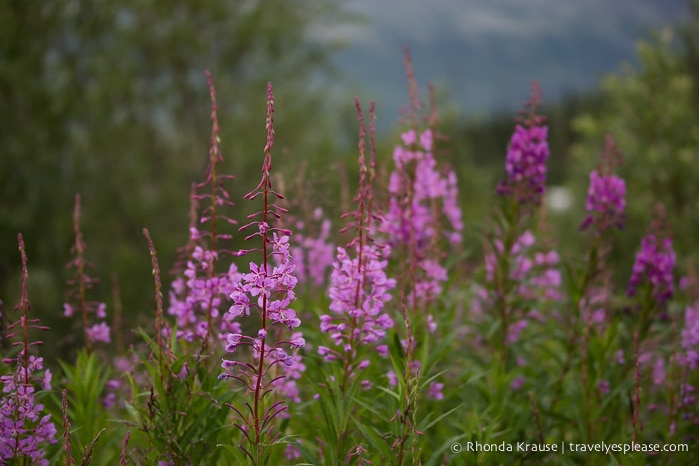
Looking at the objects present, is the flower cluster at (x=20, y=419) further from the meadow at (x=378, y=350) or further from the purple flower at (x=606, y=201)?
the purple flower at (x=606, y=201)

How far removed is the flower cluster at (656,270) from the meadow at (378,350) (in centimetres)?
2

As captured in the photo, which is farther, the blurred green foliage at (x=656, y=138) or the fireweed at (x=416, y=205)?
the blurred green foliage at (x=656, y=138)

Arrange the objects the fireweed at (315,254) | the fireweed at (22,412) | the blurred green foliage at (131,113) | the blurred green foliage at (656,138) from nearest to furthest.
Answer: the fireweed at (22,412)
the fireweed at (315,254)
the blurred green foliage at (131,113)
the blurred green foliage at (656,138)

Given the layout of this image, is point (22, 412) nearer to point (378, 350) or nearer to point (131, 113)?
point (378, 350)

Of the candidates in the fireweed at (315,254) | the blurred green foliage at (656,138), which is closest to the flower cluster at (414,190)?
the fireweed at (315,254)

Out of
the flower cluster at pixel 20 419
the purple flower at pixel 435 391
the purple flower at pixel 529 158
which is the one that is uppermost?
the purple flower at pixel 529 158

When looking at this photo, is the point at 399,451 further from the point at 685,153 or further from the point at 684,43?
the point at 684,43

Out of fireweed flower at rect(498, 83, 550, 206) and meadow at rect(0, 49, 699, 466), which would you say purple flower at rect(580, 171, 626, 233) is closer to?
meadow at rect(0, 49, 699, 466)

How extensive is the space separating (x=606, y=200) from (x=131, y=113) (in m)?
17.3

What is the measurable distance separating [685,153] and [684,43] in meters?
7.56

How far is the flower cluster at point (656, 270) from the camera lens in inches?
179

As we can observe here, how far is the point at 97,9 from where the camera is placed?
16.8 m

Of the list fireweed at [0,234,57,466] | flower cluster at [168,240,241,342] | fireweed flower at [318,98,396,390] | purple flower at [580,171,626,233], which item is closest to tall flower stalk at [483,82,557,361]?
purple flower at [580,171,626,233]

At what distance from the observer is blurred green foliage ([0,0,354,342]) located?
15.0 metres
